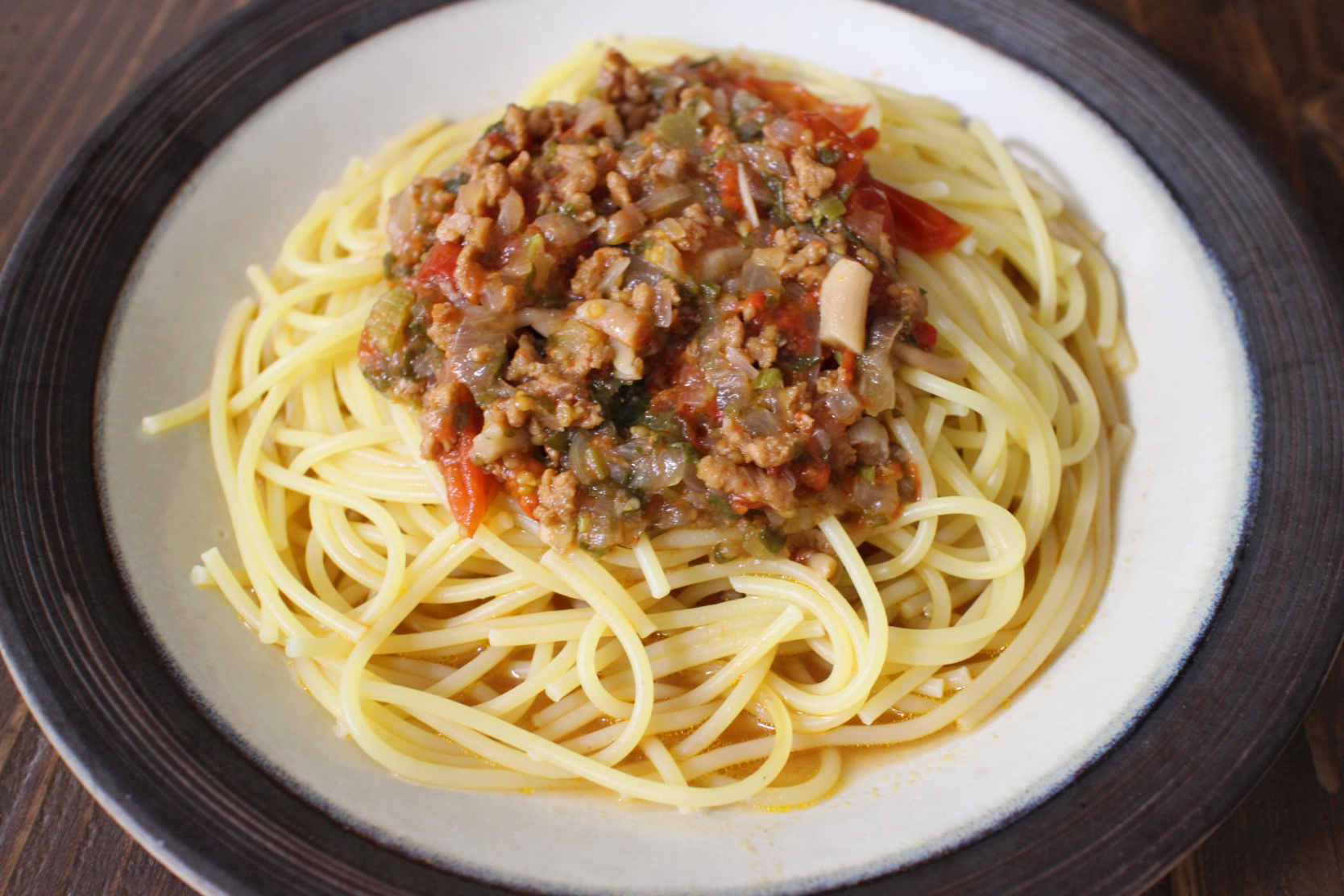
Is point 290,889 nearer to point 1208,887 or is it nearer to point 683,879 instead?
point 683,879

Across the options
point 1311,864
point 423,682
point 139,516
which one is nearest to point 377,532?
point 423,682

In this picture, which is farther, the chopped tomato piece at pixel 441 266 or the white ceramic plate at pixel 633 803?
the chopped tomato piece at pixel 441 266

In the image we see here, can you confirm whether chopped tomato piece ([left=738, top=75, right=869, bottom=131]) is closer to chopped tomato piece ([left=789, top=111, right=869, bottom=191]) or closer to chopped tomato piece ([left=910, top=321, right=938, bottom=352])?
chopped tomato piece ([left=789, top=111, right=869, bottom=191])

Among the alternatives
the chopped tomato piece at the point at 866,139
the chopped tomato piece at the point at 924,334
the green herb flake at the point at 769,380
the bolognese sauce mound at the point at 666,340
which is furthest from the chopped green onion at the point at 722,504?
the chopped tomato piece at the point at 866,139

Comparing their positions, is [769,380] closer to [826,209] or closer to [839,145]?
[826,209]

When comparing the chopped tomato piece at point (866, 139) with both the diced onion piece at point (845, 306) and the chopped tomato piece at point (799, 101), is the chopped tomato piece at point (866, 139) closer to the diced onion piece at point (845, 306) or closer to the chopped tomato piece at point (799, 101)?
the chopped tomato piece at point (799, 101)

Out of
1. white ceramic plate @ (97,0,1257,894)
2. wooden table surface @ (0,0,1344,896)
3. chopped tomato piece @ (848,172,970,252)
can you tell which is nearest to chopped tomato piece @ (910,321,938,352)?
chopped tomato piece @ (848,172,970,252)
